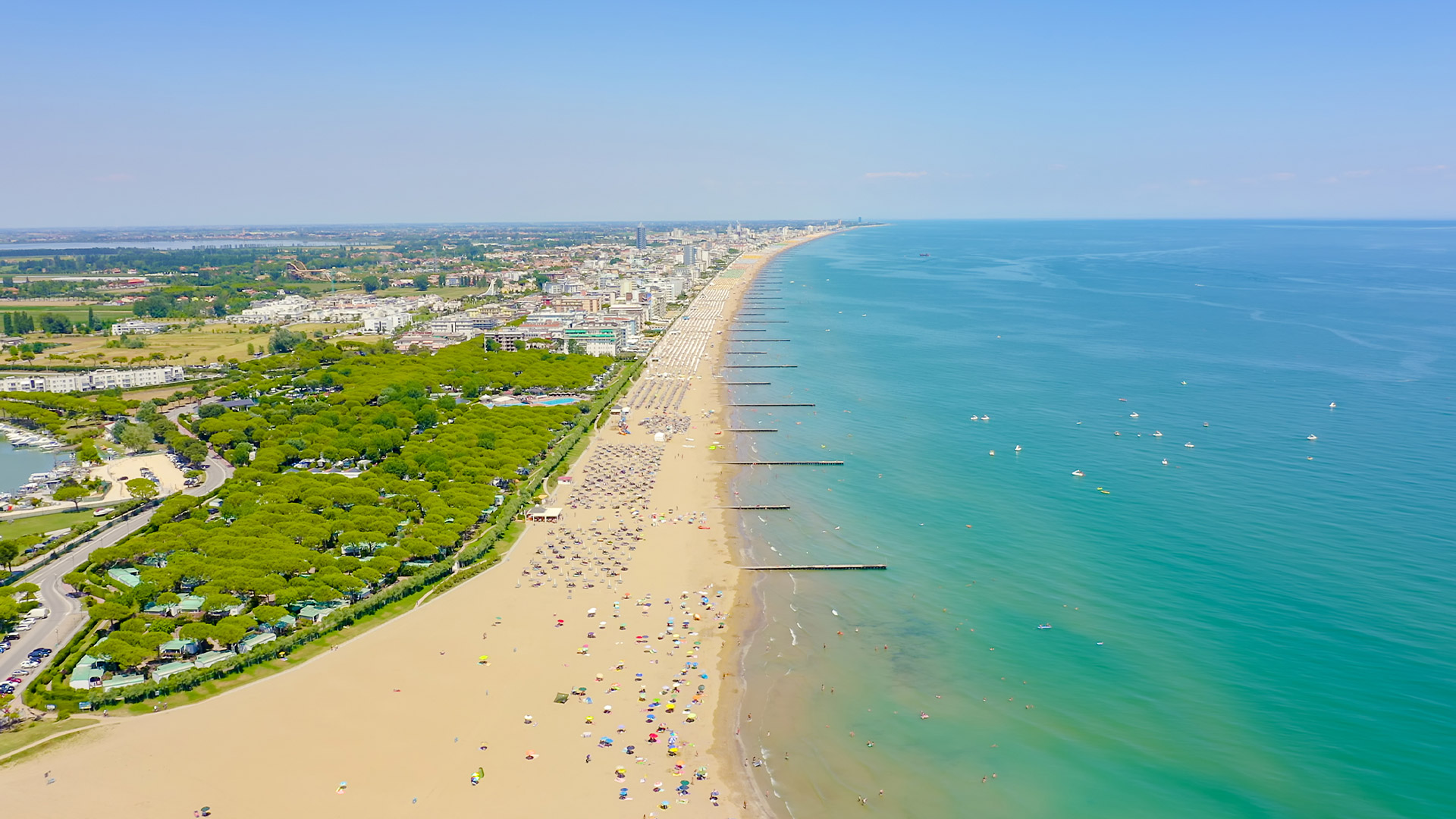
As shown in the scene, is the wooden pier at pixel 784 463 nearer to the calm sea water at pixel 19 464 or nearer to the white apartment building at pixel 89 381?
the calm sea water at pixel 19 464

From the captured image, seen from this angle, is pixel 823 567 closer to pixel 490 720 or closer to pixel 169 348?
pixel 490 720

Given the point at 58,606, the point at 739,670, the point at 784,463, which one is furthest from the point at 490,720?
the point at 784,463

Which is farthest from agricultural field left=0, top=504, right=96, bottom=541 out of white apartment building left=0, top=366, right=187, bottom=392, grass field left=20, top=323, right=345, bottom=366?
grass field left=20, top=323, right=345, bottom=366

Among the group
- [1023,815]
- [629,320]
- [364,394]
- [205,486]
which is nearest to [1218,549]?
[1023,815]

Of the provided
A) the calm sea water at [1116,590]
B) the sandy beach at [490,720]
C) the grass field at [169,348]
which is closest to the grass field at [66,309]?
the grass field at [169,348]

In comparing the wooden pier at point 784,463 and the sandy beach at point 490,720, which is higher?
the wooden pier at point 784,463

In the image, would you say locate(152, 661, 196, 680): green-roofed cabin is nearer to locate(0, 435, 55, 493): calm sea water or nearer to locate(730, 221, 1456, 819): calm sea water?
locate(730, 221, 1456, 819): calm sea water

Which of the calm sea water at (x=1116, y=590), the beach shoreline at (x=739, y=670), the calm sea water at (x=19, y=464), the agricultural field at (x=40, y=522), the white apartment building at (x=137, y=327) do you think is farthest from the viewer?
the white apartment building at (x=137, y=327)

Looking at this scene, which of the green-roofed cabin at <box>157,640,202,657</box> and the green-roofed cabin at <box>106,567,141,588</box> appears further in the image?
the green-roofed cabin at <box>106,567,141,588</box>
